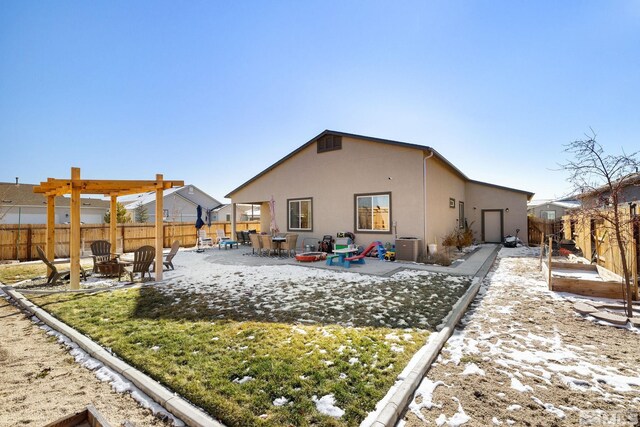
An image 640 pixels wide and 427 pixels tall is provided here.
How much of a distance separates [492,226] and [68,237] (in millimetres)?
23622

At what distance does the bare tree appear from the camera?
5016 mm

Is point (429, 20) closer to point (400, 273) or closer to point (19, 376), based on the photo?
point (400, 273)

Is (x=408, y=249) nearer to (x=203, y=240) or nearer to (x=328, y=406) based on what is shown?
(x=328, y=406)

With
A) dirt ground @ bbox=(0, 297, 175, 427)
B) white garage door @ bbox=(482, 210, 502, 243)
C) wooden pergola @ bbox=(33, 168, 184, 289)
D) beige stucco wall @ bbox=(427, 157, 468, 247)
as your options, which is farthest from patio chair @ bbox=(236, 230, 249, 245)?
white garage door @ bbox=(482, 210, 502, 243)

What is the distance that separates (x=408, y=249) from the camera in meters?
10.6

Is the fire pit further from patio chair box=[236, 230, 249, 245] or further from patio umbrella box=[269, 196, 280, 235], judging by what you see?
patio chair box=[236, 230, 249, 245]

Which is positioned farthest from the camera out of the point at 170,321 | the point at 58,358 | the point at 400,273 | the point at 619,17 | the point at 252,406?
the point at 400,273

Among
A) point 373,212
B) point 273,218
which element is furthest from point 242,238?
point 373,212

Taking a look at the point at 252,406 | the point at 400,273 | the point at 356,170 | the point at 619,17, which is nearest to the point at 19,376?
the point at 252,406

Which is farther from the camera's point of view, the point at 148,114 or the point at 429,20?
the point at 148,114

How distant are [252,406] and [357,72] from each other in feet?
39.7

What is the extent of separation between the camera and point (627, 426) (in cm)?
228

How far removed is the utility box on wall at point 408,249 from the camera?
10.5 m

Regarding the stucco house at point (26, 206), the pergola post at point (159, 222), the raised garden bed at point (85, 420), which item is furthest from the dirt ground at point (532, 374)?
the stucco house at point (26, 206)
